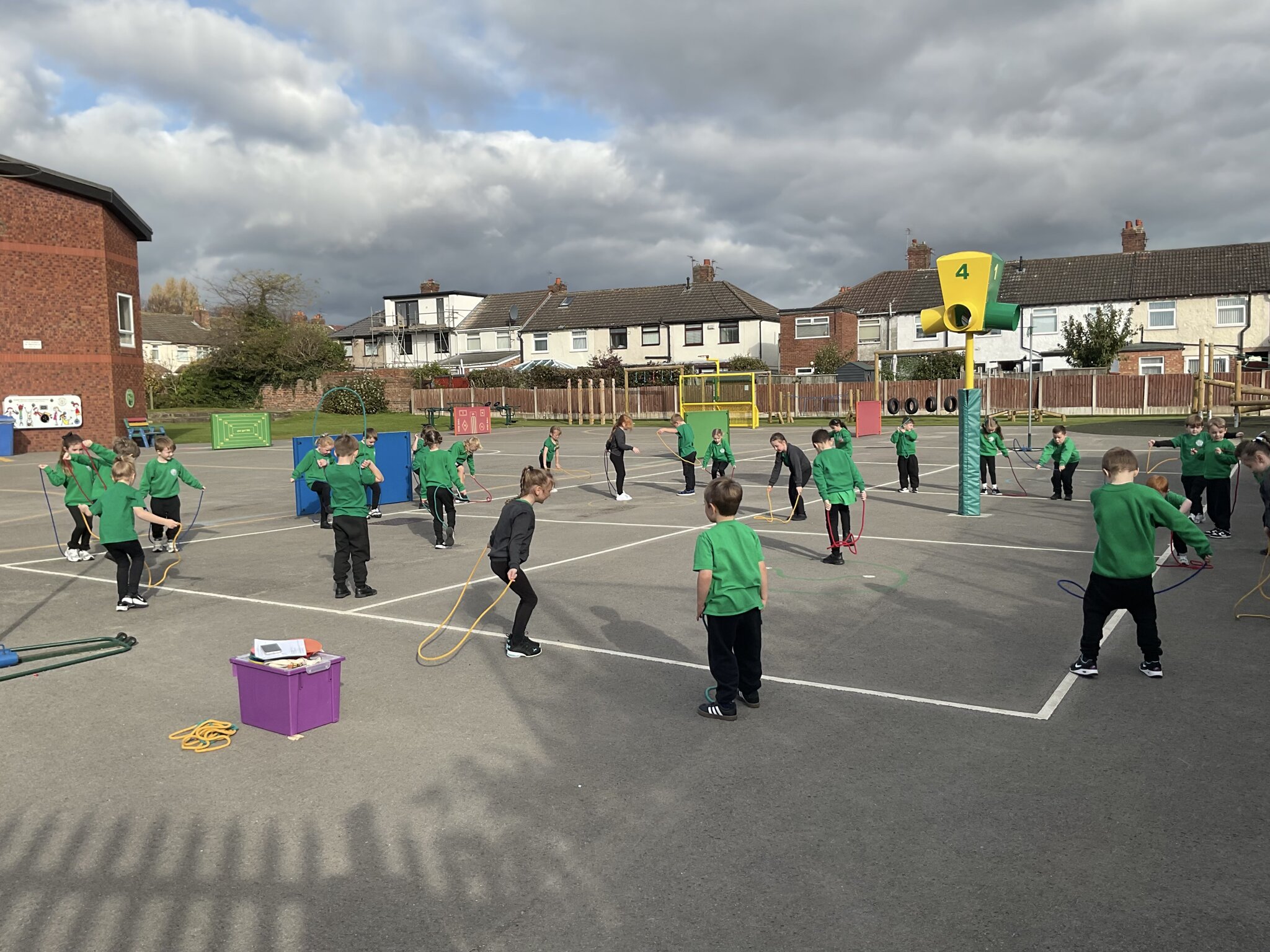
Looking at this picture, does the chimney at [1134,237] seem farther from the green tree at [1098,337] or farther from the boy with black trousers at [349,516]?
the boy with black trousers at [349,516]

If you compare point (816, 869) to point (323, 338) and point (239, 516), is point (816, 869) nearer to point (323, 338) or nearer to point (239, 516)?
point (239, 516)

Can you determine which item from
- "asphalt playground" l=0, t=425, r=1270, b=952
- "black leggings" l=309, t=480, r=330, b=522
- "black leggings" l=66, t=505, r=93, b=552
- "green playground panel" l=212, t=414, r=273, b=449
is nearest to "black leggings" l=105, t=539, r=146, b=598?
"asphalt playground" l=0, t=425, r=1270, b=952

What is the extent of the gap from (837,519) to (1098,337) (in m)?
46.2

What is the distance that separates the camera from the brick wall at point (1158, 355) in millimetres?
53062

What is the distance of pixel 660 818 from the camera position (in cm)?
508

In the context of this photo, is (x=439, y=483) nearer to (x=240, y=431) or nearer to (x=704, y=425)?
(x=704, y=425)

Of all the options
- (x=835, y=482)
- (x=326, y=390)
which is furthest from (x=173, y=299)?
(x=835, y=482)

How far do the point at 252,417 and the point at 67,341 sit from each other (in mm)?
6636

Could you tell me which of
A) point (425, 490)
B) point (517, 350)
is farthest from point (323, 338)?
point (425, 490)

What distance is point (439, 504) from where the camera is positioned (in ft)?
46.5

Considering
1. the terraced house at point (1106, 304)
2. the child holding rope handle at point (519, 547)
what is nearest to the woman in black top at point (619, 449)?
the child holding rope handle at point (519, 547)

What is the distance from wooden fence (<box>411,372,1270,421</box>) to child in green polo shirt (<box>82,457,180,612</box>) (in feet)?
126

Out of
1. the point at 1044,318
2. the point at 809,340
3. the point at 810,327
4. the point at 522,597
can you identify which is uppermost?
the point at 810,327

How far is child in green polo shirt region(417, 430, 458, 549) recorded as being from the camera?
45.9 ft
